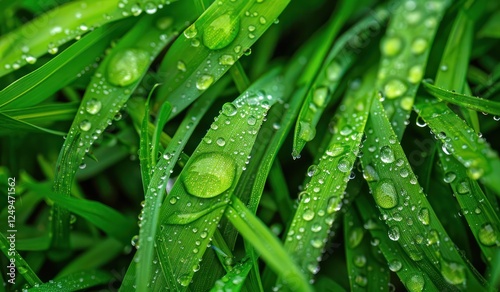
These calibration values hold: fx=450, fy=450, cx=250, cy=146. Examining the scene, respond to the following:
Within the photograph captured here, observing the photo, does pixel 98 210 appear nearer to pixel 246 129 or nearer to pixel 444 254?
pixel 246 129

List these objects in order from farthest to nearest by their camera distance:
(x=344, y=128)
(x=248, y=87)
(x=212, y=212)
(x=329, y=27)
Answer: (x=329, y=27), (x=248, y=87), (x=344, y=128), (x=212, y=212)

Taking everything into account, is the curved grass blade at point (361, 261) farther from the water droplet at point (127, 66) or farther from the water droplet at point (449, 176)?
the water droplet at point (127, 66)

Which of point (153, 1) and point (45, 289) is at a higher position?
point (153, 1)

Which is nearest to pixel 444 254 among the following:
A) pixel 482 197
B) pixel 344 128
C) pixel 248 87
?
pixel 482 197

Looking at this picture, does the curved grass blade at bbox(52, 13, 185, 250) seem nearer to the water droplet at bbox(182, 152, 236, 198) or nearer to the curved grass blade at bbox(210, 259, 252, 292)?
the water droplet at bbox(182, 152, 236, 198)

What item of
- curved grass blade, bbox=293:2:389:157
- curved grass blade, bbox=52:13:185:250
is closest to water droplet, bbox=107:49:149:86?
curved grass blade, bbox=52:13:185:250

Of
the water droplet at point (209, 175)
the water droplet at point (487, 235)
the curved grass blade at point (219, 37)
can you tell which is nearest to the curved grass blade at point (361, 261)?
the water droplet at point (487, 235)

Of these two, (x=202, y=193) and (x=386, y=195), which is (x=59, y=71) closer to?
(x=202, y=193)
